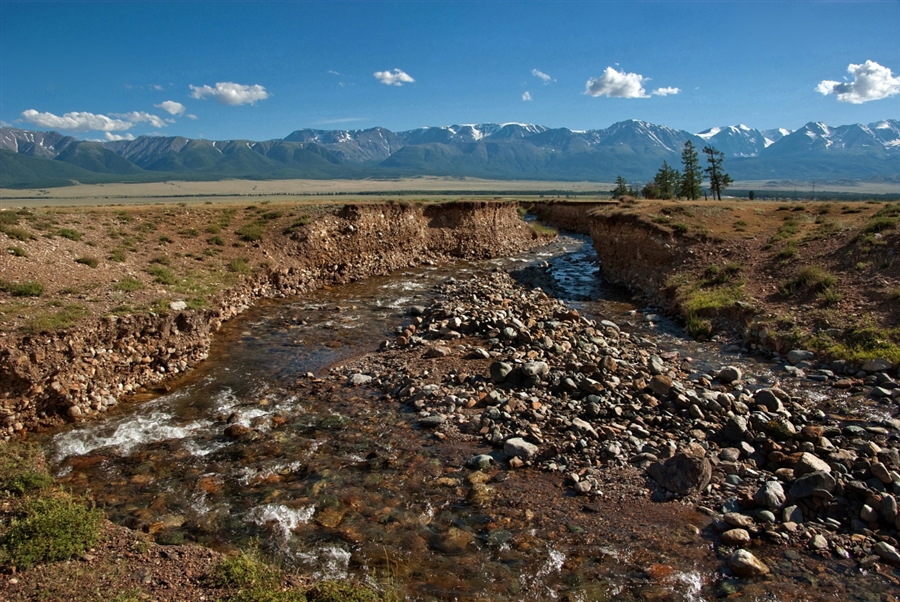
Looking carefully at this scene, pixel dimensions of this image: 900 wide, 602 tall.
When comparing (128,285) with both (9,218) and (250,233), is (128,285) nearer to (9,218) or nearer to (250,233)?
(9,218)

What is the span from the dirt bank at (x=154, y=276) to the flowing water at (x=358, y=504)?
145cm

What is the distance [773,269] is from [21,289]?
31.2m

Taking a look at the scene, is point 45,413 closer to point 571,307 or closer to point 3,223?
point 3,223

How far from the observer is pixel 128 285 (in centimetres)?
1938

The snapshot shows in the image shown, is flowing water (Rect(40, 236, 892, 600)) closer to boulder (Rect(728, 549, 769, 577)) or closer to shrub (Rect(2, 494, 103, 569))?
boulder (Rect(728, 549, 769, 577))

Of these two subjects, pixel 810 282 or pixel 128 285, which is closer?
pixel 128 285

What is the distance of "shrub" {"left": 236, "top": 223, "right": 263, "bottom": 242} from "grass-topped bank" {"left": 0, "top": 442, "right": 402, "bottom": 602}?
2594cm

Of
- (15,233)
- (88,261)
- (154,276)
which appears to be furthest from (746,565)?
(15,233)

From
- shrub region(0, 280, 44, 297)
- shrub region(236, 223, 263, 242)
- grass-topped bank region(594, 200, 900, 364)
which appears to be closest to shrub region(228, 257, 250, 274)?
shrub region(236, 223, 263, 242)

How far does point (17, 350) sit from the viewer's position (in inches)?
505

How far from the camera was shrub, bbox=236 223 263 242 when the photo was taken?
1291 inches

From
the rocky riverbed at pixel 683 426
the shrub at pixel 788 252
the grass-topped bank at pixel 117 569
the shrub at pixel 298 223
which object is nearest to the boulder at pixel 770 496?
the rocky riverbed at pixel 683 426

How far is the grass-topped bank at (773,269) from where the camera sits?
17891 mm

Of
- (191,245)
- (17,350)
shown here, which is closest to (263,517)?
(17,350)
